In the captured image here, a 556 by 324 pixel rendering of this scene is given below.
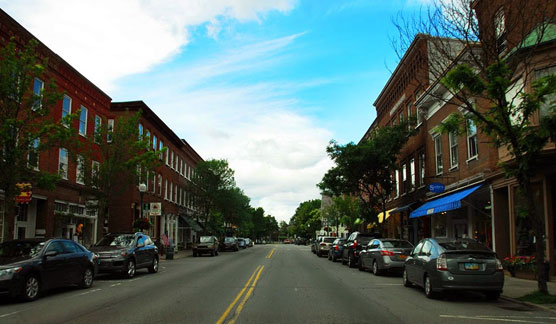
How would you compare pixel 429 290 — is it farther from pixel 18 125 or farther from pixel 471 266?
pixel 18 125

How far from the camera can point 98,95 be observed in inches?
1174

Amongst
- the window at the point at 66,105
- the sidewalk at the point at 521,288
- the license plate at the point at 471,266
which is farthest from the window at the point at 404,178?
the window at the point at 66,105

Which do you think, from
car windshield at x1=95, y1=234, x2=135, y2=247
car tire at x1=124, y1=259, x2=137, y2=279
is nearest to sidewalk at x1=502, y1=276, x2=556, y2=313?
car tire at x1=124, y1=259, x2=137, y2=279

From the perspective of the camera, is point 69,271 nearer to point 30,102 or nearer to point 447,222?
point 30,102

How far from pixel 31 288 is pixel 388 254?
Result: 11.6 meters

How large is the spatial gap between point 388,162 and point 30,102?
19.4 meters

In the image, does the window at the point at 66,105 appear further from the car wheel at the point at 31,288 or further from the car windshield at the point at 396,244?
the car windshield at the point at 396,244

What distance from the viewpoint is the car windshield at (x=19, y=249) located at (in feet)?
38.1

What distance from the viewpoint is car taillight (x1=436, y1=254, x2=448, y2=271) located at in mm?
10828

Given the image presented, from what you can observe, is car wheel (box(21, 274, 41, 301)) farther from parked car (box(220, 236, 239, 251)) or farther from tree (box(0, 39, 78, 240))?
parked car (box(220, 236, 239, 251))

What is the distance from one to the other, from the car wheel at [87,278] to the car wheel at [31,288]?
214 centimetres

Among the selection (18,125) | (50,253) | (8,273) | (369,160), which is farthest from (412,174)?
(8,273)

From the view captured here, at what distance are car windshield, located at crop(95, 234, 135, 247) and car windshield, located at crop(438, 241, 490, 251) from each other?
11.5m

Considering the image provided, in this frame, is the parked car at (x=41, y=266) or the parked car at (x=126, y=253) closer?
the parked car at (x=41, y=266)
